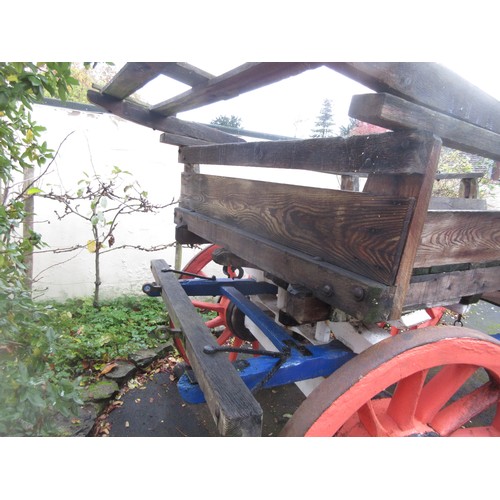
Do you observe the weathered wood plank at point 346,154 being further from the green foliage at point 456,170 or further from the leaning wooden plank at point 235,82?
the green foliage at point 456,170

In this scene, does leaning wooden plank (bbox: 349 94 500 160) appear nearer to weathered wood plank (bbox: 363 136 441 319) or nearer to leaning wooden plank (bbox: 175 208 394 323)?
weathered wood plank (bbox: 363 136 441 319)

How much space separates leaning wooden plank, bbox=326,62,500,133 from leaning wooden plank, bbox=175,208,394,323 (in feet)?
1.75

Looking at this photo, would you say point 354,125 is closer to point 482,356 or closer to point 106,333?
point 106,333

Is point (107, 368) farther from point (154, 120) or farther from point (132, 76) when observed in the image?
point (132, 76)

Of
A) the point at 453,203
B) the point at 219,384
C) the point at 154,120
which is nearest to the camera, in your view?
the point at 219,384

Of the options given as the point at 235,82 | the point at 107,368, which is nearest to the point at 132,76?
the point at 235,82

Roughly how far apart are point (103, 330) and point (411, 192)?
130 inches

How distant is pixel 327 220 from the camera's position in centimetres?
114

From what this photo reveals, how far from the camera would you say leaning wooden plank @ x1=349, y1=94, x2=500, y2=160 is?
84 centimetres

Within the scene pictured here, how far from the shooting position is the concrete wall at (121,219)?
3.54 m

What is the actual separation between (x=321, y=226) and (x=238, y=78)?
0.73 m

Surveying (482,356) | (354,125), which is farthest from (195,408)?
(354,125)

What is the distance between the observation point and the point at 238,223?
168 centimetres

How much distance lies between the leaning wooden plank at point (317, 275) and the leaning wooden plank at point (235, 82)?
632 millimetres
